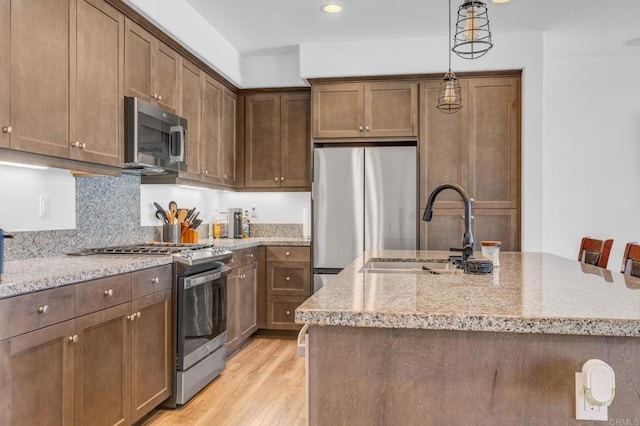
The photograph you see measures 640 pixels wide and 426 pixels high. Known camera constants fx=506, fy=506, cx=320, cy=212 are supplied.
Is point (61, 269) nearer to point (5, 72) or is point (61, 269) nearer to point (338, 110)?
point (5, 72)

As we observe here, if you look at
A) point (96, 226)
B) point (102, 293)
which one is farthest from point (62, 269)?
point (96, 226)

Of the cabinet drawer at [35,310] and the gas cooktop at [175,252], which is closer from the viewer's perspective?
the cabinet drawer at [35,310]

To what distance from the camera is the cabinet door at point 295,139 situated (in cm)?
482

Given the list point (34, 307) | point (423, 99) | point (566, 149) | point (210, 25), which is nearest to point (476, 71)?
point (423, 99)

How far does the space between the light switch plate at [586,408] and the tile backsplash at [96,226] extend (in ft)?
7.97

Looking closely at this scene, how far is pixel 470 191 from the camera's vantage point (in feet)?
14.0

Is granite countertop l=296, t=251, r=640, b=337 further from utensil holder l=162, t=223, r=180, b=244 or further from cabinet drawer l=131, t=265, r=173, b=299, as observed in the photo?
utensil holder l=162, t=223, r=180, b=244

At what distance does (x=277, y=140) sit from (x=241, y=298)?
63.0 inches

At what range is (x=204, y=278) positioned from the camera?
311cm

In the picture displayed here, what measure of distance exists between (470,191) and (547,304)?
3084mm

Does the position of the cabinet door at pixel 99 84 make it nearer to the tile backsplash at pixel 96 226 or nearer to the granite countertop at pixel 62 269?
the tile backsplash at pixel 96 226

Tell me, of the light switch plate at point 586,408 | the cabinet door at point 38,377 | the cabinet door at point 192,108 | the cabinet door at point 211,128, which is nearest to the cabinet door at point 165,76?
the cabinet door at point 192,108

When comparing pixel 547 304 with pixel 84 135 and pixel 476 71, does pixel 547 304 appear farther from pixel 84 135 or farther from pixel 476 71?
pixel 476 71

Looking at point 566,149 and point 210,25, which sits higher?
point 210,25
